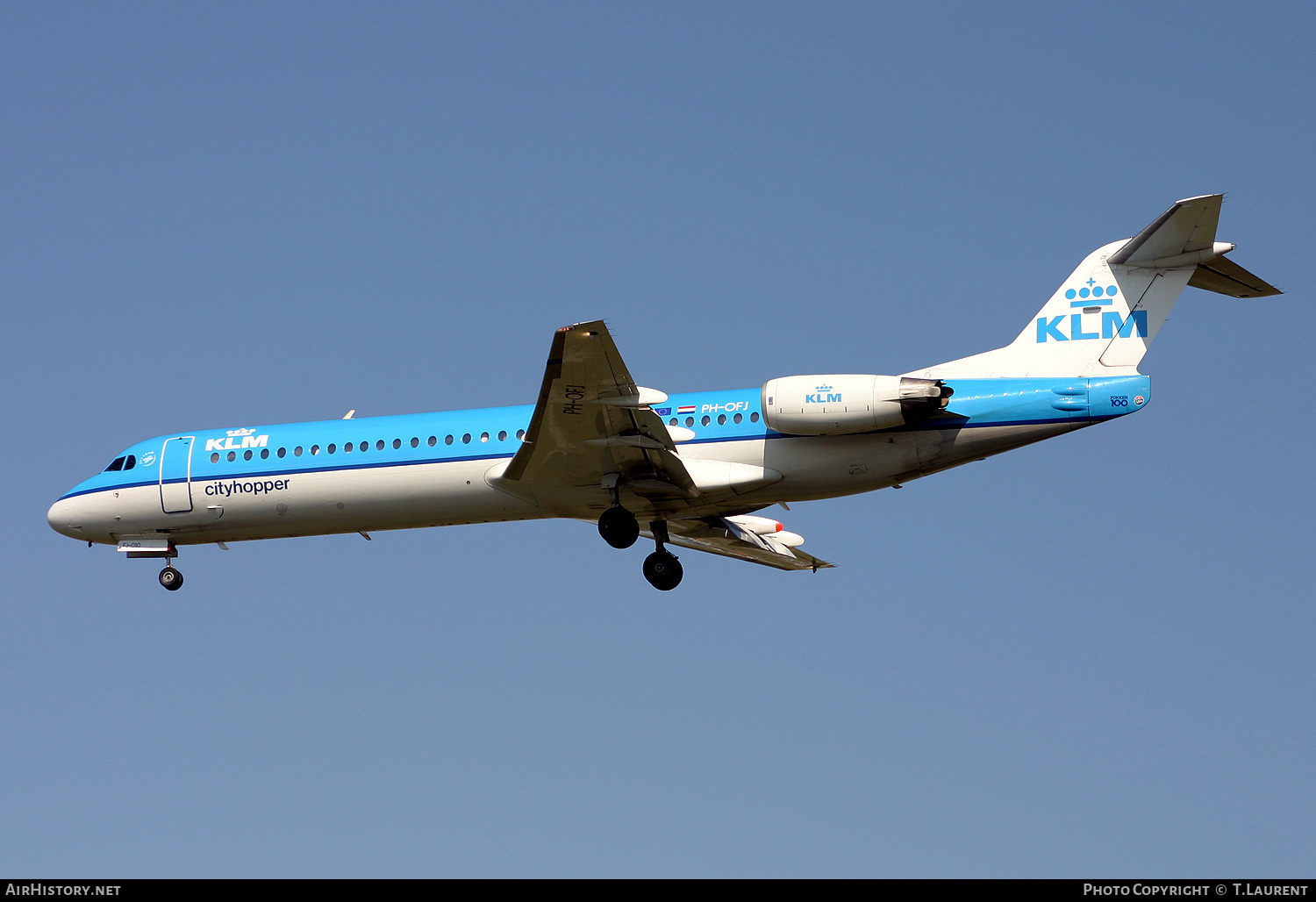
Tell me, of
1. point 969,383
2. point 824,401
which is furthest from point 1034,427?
point 824,401

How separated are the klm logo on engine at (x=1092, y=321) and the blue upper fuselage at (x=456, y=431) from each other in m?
0.90

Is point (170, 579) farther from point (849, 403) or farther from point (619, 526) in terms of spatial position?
point (849, 403)

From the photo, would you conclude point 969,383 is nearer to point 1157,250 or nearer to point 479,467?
point 1157,250

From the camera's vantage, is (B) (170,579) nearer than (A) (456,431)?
No

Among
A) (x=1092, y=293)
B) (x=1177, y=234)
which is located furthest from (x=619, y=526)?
(x=1177, y=234)

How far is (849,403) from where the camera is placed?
73.5 ft

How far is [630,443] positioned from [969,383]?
18.4 feet

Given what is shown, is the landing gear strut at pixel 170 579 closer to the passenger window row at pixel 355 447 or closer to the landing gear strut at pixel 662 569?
the passenger window row at pixel 355 447

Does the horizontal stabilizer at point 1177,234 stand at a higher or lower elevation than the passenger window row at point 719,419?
higher

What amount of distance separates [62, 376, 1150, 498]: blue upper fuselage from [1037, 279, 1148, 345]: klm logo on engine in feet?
2.94

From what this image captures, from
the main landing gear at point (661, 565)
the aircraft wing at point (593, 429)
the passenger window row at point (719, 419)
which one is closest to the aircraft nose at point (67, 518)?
the aircraft wing at point (593, 429)

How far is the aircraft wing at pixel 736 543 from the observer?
2803 cm

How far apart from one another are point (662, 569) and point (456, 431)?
4.46m
